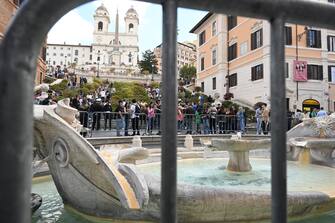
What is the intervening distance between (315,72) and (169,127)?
1300 inches

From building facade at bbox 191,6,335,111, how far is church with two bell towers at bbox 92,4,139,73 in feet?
261

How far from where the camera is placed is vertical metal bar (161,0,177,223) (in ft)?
3.07

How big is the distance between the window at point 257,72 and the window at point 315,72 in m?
4.21

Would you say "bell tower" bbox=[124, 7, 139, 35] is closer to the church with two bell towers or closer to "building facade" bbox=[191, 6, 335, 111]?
the church with two bell towers

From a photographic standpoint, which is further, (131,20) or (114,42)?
(131,20)

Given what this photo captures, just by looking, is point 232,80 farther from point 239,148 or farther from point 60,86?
point 239,148

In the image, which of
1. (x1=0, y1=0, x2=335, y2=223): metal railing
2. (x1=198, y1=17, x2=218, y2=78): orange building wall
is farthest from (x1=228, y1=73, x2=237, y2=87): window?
(x1=0, y1=0, x2=335, y2=223): metal railing

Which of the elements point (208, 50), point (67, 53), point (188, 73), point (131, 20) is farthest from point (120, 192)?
point (67, 53)

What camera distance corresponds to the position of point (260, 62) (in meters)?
31.1

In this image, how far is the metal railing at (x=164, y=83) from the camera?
767mm

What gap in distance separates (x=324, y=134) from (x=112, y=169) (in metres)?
7.98

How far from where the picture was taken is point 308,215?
16.7ft

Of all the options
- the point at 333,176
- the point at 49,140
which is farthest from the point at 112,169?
the point at 333,176

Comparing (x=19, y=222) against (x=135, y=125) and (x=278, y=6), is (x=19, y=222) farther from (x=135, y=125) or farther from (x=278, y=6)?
(x=135, y=125)
